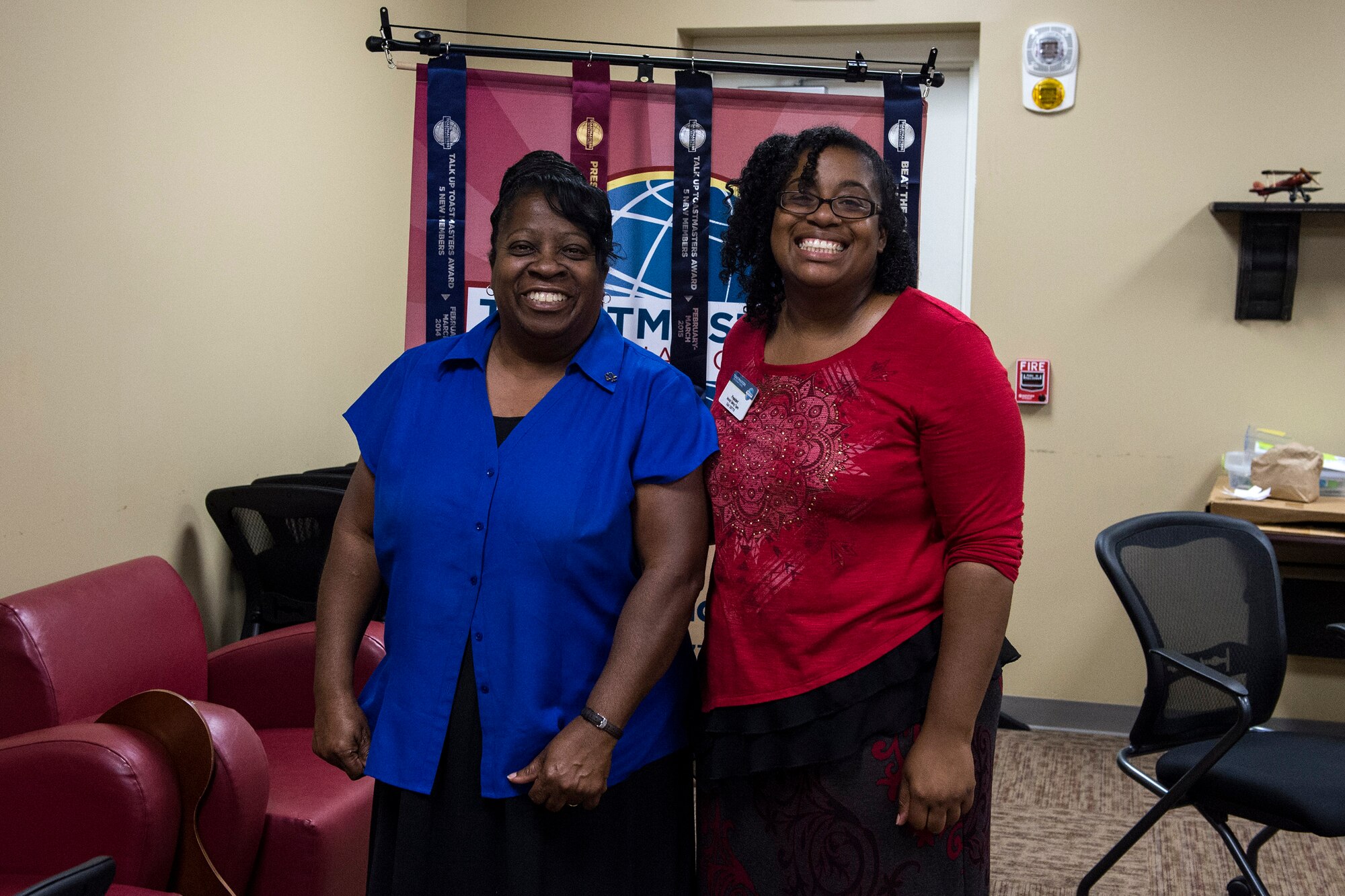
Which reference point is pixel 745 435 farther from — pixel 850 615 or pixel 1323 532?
pixel 1323 532

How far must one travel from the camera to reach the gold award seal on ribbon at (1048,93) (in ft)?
12.8

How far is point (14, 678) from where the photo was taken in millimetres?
2043

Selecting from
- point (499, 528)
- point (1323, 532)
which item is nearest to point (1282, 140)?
point (1323, 532)

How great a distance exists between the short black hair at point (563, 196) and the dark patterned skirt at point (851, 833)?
77 centimetres

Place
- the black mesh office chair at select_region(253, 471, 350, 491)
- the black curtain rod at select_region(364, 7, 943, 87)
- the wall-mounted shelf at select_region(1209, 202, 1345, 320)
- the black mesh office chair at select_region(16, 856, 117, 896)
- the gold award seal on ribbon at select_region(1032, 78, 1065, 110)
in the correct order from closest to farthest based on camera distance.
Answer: the black mesh office chair at select_region(16, 856, 117, 896)
the black curtain rod at select_region(364, 7, 943, 87)
the black mesh office chair at select_region(253, 471, 350, 491)
the wall-mounted shelf at select_region(1209, 202, 1345, 320)
the gold award seal on ribbon at select_region(1032, 78, 1065, 110)

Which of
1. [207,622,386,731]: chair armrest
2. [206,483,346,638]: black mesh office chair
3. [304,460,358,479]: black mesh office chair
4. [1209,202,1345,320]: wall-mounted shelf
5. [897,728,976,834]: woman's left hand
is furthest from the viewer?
[1209,202,1345,320]: wall-mounted shelf

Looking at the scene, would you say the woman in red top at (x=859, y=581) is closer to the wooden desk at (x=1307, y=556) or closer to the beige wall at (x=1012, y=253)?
the beige wall at (x=1012, y=253)

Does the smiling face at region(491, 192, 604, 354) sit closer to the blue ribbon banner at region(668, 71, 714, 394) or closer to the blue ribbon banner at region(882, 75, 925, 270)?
the blue ribbon banner at region(668, 71, 714, 394)

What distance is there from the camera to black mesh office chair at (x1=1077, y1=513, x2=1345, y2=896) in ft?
7.39

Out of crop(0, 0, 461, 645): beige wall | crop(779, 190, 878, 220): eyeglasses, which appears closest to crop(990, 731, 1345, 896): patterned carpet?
crop(779, 190, 878, 220): eyeglasses

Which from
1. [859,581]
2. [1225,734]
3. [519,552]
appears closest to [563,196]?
[519,552]

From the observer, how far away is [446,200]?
250cm

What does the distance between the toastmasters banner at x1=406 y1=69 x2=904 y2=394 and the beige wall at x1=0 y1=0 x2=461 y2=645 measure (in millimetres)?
684

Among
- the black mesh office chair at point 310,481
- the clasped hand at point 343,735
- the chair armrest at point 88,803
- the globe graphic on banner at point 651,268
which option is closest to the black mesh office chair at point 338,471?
the black mesh office chair at point 310,481
